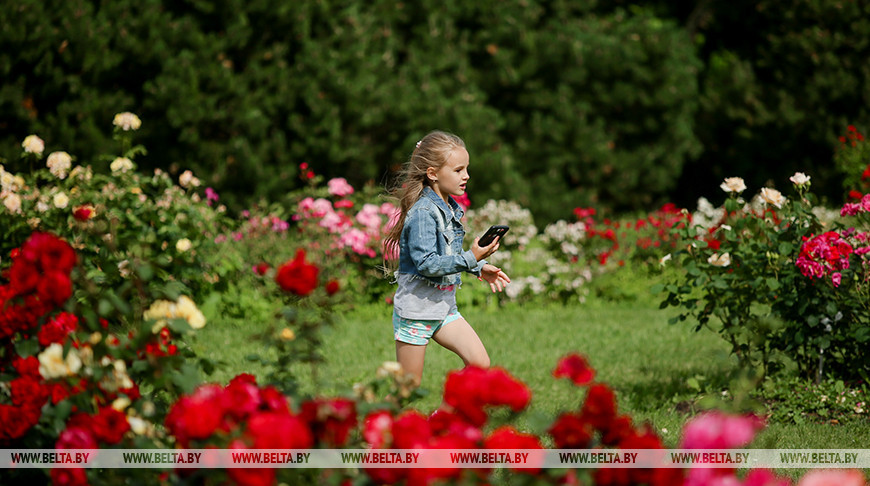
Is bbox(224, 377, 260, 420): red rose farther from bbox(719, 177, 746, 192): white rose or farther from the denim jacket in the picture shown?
bbox(719, 177, 746, 192): white rose

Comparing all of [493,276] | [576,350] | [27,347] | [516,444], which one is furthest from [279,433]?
[576,350]

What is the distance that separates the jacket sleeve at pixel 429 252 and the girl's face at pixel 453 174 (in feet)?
0.54

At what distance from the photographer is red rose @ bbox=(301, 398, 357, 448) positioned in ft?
5.65

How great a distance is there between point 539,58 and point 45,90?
6.51m

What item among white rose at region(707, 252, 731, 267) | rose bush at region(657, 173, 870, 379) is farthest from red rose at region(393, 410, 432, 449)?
white rose at region(707, 252, 731, 267)

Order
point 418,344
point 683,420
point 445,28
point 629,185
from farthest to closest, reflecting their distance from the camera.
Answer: point 629,185 → point 445,28 → point 683,420 → point 418,344

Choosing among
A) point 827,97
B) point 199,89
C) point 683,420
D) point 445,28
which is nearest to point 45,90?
point 199,89

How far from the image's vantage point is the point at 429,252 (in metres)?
3.61

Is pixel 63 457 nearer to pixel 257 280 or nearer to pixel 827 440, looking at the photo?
pixel 827 440

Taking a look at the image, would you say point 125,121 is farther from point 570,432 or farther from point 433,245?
point 570,432

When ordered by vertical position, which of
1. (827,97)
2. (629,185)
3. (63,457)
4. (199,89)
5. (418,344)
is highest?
(827,97)

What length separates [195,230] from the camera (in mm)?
5910

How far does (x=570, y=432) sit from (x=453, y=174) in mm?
2224

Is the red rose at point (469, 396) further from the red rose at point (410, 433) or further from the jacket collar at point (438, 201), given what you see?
the jacket collar at point (438, 201)
